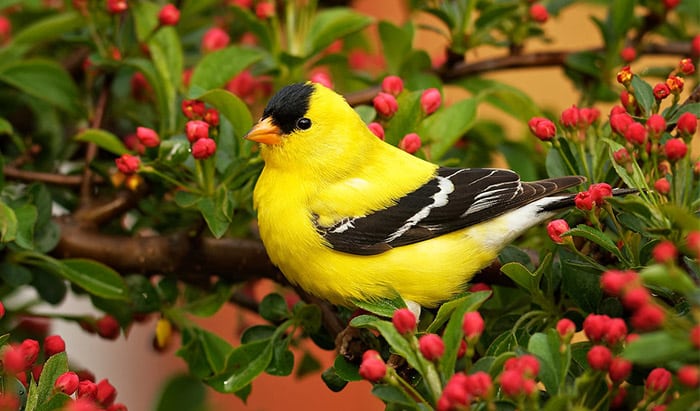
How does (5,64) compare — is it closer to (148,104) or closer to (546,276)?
(148,104)

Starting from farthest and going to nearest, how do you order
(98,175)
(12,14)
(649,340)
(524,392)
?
(12,14)
(98,175)
(524,392)
(649,340)

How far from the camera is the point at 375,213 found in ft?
5.18

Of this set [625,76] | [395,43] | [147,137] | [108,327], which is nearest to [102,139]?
[147,137]

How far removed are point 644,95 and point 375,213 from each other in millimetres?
494

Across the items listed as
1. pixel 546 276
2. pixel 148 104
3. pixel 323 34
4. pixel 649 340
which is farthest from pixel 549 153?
pixel 148 104

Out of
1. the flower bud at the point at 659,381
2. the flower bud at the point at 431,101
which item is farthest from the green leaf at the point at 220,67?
the flower bud at the point at 659,381

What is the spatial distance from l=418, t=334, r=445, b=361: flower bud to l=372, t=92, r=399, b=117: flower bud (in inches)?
25.4

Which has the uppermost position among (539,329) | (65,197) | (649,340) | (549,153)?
(649,340)

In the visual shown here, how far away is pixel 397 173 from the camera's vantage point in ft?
5.27

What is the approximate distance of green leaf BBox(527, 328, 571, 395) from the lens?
1.06 m

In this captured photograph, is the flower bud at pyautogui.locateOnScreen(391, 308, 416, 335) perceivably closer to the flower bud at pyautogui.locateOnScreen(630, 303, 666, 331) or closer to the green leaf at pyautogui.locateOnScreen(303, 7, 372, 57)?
the flower bud at pyautogui.locateOnScreen(630, 303, 666, 331)

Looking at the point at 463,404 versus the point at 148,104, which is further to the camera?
the point at 148,104

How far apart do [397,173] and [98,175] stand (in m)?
0.65

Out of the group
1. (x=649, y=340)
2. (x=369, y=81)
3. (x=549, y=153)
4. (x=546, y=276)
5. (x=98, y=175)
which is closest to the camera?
(x=649, y=340)
